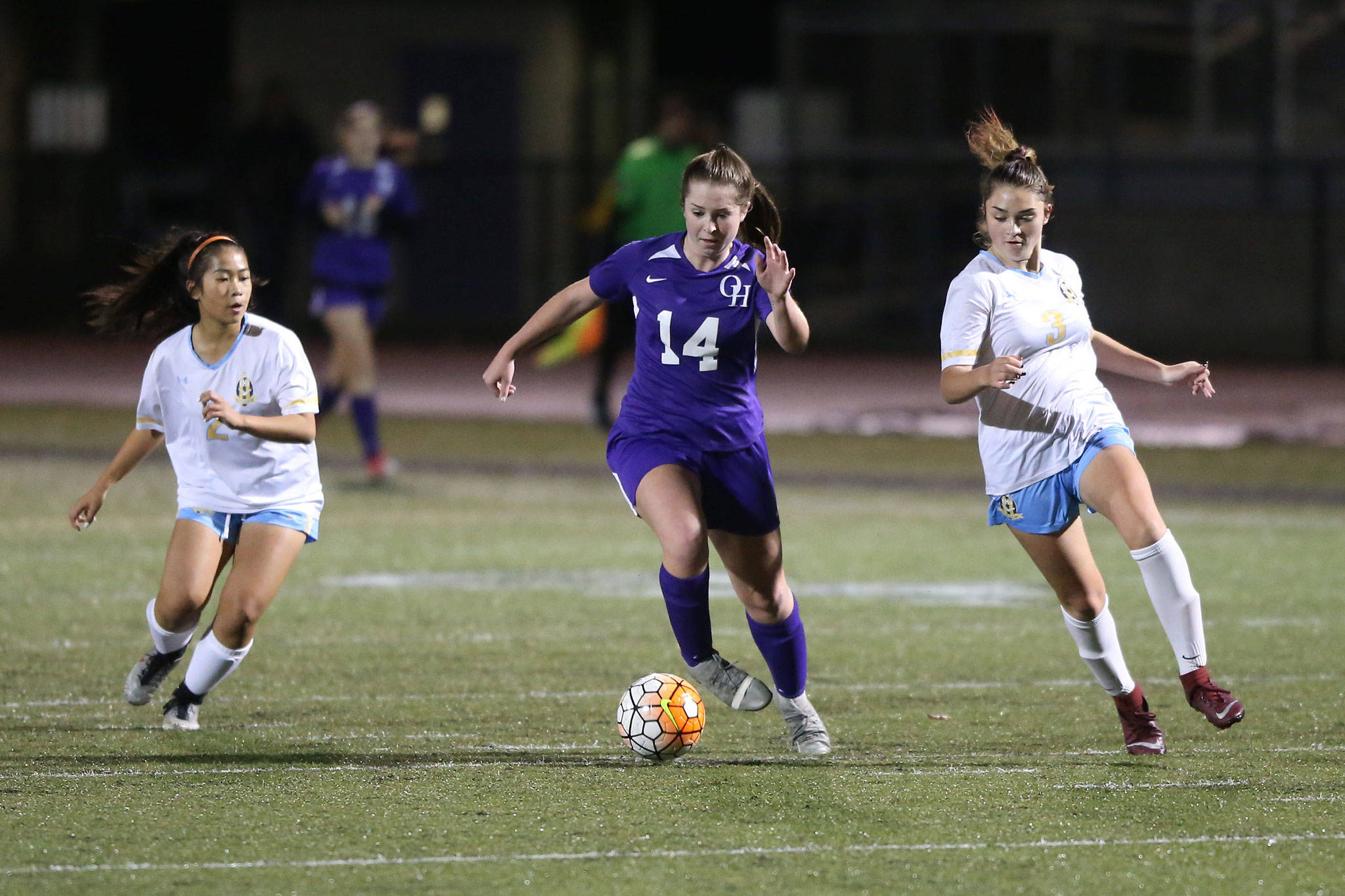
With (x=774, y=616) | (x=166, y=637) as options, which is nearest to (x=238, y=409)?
(x=166, y=637)

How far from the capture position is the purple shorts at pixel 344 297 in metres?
13.8

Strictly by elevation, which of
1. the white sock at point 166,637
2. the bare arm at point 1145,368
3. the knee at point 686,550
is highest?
the bare arm at point 1145,368

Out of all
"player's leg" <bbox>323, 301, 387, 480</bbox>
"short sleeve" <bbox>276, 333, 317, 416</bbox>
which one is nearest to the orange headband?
"short sleeve" <bbox>276, 333, 317, 416</bbox>

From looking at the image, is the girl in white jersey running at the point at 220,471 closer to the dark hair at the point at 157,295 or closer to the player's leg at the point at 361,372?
the dark hair at the point at 157,295

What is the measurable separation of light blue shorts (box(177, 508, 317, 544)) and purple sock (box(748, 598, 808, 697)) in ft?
4.92

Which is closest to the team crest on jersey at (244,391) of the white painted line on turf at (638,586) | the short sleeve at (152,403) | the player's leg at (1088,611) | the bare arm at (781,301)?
the short sleeve at (152,403)

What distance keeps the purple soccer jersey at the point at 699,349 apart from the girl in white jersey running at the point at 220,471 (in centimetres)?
114

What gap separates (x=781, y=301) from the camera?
21.0ft

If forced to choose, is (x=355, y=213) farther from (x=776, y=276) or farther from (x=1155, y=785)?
(x=1155, y=785)

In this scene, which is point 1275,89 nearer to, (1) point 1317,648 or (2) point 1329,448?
(2) point 1329,448

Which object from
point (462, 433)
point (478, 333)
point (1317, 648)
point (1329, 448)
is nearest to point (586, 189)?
point (478, 333)

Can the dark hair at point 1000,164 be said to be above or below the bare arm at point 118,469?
above

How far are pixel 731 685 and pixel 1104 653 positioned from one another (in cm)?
114

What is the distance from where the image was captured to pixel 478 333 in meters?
26.8
